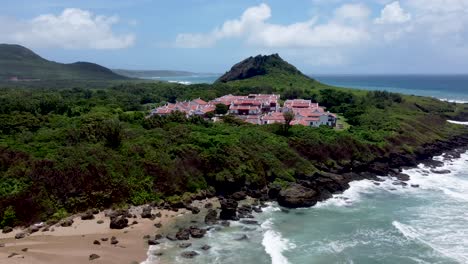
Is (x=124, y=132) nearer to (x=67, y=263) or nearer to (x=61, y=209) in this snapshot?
(x=61, y=209)

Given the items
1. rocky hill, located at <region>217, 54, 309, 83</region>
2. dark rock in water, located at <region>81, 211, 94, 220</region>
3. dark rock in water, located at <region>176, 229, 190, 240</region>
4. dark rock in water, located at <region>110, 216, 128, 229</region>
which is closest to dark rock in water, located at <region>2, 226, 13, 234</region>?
dark rock in water, located at <region>81, 211, 94, 220</region>

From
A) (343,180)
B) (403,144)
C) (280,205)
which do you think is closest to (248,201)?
(280,205)

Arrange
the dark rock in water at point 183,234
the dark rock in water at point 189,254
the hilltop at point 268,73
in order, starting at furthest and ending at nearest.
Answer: the hilltop at point 268,73 → the dark rock in water at point 183,234 → the dark rock in water at point 189,254

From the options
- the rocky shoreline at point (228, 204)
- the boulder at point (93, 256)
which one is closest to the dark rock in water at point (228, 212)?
the rocky shoreline at point (228, 204)

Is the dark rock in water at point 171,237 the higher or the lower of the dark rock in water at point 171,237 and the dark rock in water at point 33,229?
the higher

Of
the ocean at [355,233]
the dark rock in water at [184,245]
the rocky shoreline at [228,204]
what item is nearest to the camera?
the ocean at [355,233]

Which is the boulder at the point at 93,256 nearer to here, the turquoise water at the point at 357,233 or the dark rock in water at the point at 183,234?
the turquoise water at the point at 357,233

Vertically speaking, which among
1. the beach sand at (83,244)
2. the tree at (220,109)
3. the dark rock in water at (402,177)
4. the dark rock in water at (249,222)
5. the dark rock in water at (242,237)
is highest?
the tree at (220,109)
